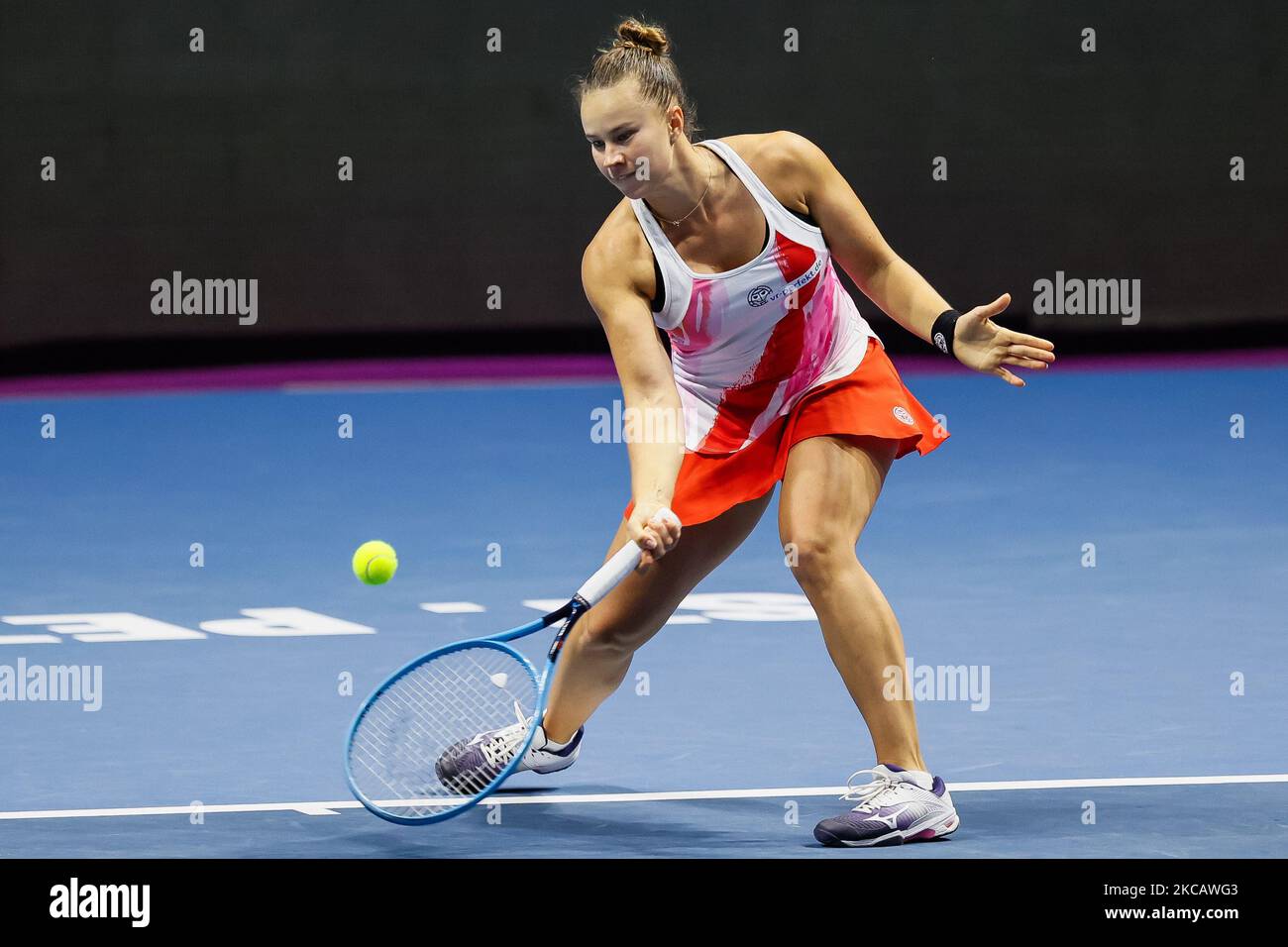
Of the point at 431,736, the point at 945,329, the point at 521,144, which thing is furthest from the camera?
the point at 521,144

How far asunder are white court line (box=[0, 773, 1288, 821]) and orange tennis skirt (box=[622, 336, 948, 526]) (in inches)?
31.0

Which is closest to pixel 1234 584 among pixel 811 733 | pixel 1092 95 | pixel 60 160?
pixel 811 733

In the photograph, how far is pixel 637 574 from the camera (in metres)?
5.07

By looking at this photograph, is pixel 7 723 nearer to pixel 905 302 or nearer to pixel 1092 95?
pixel 905 302

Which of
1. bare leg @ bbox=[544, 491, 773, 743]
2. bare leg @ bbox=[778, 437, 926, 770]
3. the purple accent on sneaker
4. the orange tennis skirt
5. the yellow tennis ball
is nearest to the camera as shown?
bare leg @ bbox=[778, 437, 926, 770]

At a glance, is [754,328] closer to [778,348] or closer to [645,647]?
[778,348]

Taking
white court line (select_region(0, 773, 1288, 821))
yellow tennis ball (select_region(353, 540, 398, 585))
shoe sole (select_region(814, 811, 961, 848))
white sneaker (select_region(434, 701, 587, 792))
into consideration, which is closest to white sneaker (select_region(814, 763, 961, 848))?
shoe sole (select_region(814, 811, 961, 848))

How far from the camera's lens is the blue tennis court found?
Result: 498cm

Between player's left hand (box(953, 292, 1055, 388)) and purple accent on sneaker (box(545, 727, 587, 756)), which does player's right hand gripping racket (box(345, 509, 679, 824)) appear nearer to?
purple accent on sneaker (box(545, 727, 587, 756))

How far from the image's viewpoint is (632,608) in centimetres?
513

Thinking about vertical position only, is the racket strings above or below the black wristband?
below

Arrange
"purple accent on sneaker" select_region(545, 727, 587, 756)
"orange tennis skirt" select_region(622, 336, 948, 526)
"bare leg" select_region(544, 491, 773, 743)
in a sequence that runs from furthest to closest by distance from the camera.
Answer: "purple accent on sneaker" select_region(545, 727, 587, 756) < "bare leg" select_region(544, 491, 773, 743) < "orange tennis skirt" select_region(622, 336, 948, 526)

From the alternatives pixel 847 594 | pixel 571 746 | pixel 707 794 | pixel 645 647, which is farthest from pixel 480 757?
pixel 645 647

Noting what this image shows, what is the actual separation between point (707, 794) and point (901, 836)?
2.51 feet
